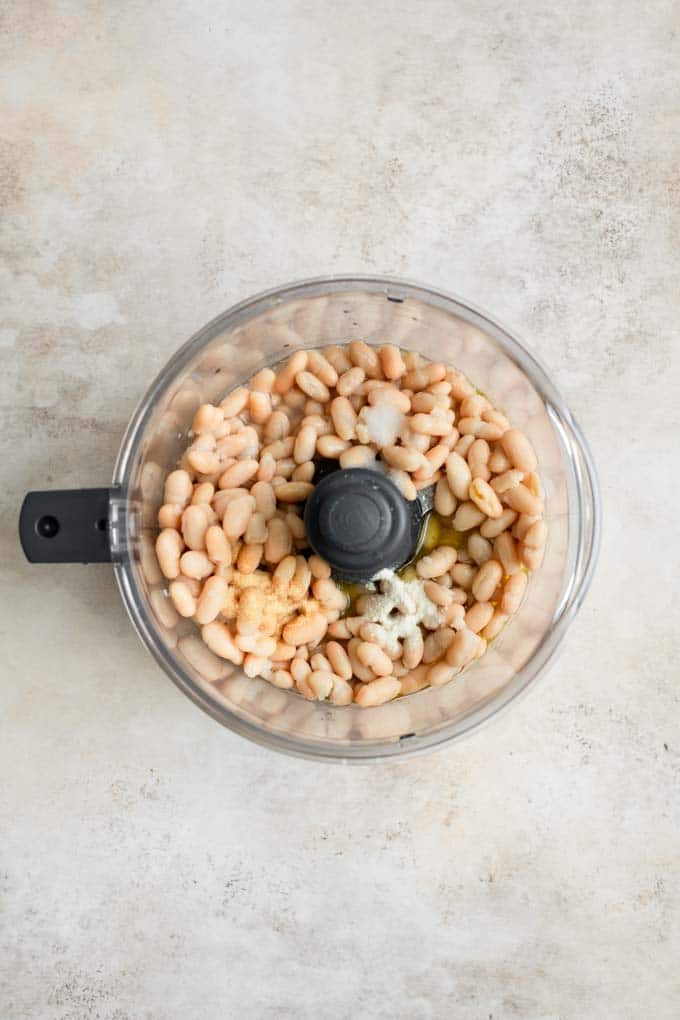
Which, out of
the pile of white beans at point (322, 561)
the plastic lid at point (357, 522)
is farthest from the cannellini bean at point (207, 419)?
the plastic lid at point (357, 522)

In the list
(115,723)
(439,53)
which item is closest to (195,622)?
(115,723)

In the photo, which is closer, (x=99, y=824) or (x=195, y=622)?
(x=195, y=622)

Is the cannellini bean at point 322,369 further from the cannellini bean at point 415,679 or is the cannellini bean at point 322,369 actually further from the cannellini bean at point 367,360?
the cannellini bean at point 415,679

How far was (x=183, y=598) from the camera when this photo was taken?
69 centimetres

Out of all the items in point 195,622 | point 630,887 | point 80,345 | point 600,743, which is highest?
point 80,345

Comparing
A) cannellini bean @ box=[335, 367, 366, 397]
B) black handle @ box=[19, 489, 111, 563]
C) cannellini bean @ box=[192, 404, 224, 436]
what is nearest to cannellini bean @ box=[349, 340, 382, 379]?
cannellini bean @ box=[335, 367, 366, 397]

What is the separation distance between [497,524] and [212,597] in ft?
0.69

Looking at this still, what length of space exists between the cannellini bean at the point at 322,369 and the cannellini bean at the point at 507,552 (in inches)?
6.7

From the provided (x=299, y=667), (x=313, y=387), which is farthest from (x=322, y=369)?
(x=299, y=667)

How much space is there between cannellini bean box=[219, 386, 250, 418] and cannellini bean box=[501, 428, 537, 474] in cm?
19

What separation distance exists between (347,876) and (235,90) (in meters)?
0.71

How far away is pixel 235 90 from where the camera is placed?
86 cm

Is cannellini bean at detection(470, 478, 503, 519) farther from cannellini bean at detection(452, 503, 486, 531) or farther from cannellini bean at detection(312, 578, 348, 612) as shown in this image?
cannellini bean at detection(312, 578, 348, 612)

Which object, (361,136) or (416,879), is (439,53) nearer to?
(361,136)
